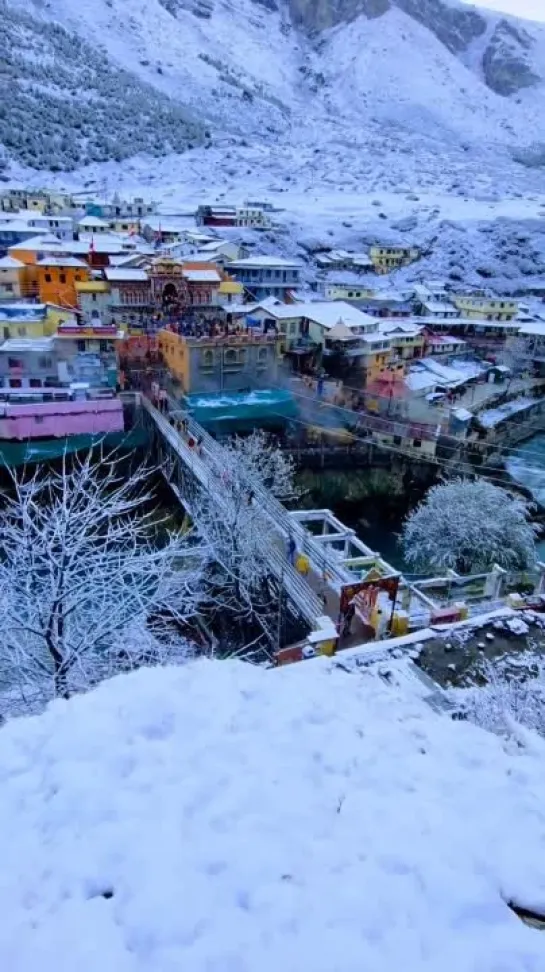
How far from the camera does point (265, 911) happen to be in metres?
2.41

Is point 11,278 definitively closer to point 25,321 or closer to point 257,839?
point 25,321

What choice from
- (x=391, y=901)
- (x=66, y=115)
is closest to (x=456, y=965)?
(x=391, y=901)

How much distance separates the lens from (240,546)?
636 inches

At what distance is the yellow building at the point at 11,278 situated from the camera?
114 feet

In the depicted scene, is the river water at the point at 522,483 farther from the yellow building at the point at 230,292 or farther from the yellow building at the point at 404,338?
the yellow building at the point at 230,292

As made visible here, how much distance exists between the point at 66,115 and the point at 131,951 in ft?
308

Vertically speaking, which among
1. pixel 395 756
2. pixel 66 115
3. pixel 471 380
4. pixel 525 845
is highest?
pixel 66 115

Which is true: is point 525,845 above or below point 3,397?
above

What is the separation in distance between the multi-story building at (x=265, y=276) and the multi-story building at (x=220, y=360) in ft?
48.8

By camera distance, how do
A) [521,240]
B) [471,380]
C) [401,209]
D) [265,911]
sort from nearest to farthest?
[265,911]
[471,380]
[521,240]
[401,209]

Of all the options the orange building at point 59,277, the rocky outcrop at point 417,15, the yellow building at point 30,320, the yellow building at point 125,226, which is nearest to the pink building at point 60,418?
the yellow building at point 30,320

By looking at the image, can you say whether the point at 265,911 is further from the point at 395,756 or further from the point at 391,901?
the point at 395,756

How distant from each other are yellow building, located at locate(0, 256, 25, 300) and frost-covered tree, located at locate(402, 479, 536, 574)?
98.3ft

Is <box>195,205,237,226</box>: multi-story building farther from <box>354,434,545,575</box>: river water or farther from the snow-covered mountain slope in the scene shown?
<box>354,434,545,575</box>: river water
